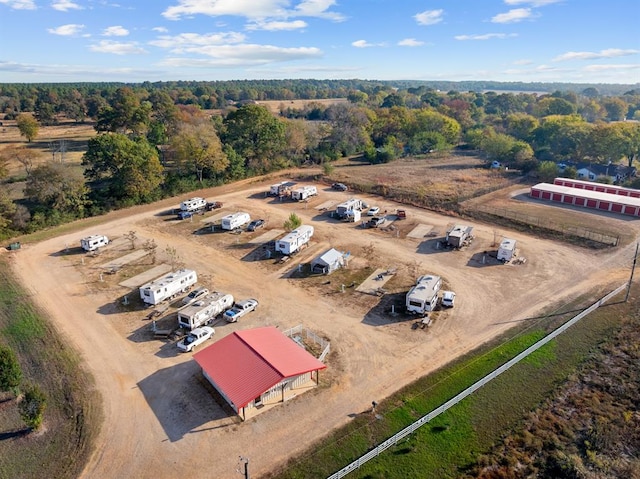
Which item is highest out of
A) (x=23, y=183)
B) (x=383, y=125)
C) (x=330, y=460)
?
(x=383, y=125)

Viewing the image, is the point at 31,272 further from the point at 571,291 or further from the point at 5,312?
the point at 571,291

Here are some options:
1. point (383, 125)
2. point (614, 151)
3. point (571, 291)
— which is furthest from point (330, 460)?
point (383, 125)

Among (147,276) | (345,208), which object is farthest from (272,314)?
(345,208)

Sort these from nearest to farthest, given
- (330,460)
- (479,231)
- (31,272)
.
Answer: (330,460)
(31,272)
(479,231)

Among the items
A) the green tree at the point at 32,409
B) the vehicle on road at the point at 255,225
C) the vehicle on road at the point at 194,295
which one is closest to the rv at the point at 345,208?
the vehicle on road at the point at 255,225

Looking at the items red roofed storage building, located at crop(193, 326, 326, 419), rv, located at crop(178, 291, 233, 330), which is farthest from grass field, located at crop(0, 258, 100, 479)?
rv, located at crop(178, 291, 233, 330)

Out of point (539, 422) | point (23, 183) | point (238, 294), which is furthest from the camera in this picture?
point (23, 183)
